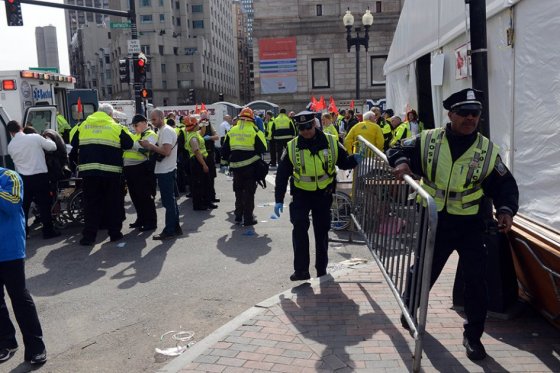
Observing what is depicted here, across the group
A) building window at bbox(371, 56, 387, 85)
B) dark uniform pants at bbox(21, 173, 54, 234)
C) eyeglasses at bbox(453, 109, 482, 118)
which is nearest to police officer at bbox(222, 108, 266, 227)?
dark uniform pants at bbox(21, 173, 54, 234)

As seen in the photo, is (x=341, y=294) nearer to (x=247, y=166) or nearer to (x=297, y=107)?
(x=247, y=166)

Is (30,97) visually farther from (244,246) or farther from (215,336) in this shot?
(215,336)

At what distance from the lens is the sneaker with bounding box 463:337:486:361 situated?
156 inches

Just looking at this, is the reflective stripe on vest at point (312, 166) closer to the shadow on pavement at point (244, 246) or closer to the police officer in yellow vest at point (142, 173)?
the shadow on pavement at point (244, 246)

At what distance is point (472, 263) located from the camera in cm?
403

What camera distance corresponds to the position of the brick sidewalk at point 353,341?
3955 millimetres

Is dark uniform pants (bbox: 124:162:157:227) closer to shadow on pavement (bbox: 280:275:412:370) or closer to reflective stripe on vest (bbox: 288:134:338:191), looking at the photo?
reflective stripe on vest (bbox: 288:134:338:191)

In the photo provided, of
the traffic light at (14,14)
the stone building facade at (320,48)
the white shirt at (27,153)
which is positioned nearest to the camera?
the white shirt at (27,153)

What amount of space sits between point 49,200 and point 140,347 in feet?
16.6

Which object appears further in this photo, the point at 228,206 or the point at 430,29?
the point at 228,206

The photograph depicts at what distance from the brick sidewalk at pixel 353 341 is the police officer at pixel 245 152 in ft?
13.0

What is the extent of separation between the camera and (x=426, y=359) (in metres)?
4.01

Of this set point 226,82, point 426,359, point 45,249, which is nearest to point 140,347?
point 426,359

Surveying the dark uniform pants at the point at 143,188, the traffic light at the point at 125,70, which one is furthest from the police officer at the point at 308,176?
the traffic light at the point at 125,70
